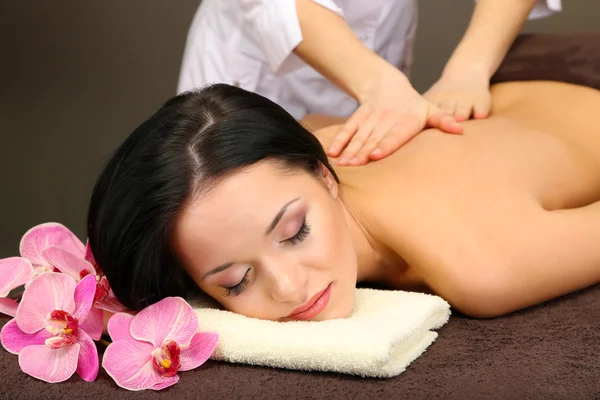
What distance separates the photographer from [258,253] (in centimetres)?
117

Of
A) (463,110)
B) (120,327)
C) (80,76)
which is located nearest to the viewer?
(120,327)

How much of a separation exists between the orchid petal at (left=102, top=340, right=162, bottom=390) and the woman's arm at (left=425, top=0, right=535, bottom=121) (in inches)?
33.5

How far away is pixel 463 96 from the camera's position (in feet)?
5.55

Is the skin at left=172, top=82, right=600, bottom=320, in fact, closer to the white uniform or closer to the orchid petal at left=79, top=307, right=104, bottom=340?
the orchid petal at left=79, top=307, right=104, bottom=340

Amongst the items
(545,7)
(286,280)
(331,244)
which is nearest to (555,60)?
(545,7)

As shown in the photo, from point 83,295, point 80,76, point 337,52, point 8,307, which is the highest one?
point 337,52

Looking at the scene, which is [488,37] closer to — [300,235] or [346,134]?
[346,134]

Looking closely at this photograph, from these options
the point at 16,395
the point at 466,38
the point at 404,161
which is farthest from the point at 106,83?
the point at 16,395

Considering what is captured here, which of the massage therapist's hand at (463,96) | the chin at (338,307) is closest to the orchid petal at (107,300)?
the chin at (338,307)

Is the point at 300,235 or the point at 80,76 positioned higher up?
the point at 300,235

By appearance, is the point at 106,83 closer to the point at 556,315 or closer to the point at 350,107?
the point at 350,107

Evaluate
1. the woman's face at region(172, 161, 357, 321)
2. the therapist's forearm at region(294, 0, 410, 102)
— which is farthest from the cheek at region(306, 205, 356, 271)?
the therapist's forearm at region(294, 0, 410, 102)

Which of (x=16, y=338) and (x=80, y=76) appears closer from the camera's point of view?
(x=16, y=338)

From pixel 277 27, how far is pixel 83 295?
0.82m
